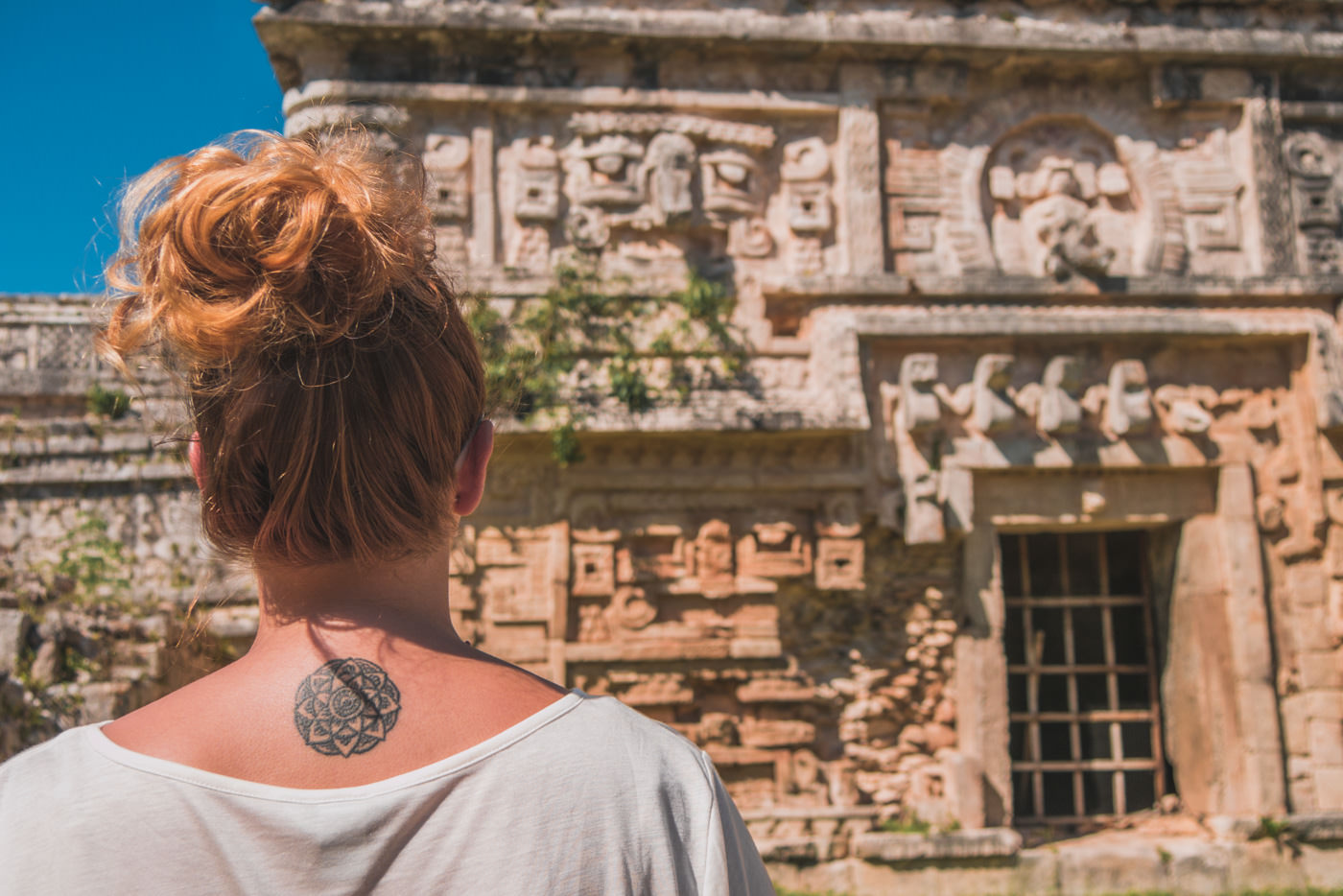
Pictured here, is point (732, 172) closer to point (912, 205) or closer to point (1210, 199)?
point (912, 205)

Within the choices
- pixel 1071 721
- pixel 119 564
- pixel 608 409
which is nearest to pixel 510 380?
pixel 608 409

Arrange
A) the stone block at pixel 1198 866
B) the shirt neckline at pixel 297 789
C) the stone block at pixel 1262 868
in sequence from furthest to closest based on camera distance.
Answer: the stone block at pixel 1262 868 → the stone block at pixel 1198 866 → the shirt neckline at pixel 297 789

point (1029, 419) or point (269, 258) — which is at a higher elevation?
point (1029, 419)

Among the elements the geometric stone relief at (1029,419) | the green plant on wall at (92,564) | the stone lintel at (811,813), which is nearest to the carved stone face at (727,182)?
the geometric stone relief at (1029,419)

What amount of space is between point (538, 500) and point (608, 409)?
688 mm

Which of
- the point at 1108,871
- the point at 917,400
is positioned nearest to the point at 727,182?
the point at 917,400

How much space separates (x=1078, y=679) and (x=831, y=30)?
14.9 ft

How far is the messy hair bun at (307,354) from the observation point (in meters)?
0.94

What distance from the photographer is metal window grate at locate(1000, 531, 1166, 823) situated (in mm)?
6234

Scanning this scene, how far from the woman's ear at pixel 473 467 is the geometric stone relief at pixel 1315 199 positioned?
6.89 m

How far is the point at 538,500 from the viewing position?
566 cm

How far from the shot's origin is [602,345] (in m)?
5.86

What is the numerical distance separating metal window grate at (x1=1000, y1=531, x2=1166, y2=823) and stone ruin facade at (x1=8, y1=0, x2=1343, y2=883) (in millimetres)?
27

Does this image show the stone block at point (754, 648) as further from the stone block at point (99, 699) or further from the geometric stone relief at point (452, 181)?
the stone block at point (99, 699)
